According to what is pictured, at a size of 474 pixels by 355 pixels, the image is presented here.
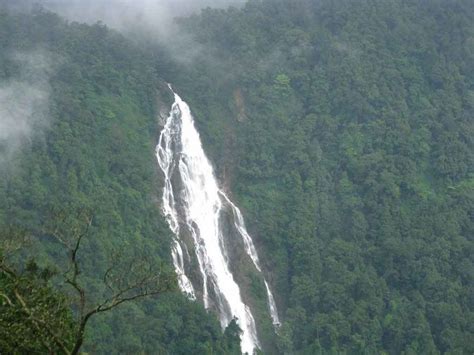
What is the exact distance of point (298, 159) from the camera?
57000mm

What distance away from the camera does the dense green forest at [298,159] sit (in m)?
45.9

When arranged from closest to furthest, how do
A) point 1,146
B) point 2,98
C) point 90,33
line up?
point 1,146, point 2,98, point 90,33

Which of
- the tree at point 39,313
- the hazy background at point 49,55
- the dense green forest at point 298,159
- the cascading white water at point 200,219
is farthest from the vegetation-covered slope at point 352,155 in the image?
the tree at point 39,313

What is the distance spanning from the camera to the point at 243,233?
5231cm

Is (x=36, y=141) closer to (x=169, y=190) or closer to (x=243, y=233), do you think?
(x=169, y=190)

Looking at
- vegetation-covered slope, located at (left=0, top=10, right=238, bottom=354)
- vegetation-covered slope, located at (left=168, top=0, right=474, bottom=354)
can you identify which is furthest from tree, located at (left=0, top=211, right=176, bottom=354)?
vegetation-covered slope, located at (left=168, top=0, right=474, bottom=354)

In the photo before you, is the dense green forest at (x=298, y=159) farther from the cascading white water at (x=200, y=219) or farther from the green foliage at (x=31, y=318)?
the green foliage at (x=31, y=318)

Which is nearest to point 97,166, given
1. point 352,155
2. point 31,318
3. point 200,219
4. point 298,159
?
point 200,219

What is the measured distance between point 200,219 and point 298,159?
907cm

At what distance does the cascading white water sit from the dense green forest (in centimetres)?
95

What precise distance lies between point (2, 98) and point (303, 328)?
69.1 ft

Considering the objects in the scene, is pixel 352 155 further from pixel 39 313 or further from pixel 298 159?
pixel 39 313

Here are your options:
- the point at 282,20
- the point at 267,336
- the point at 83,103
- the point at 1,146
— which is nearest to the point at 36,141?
the point at 1,146

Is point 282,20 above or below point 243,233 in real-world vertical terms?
above
